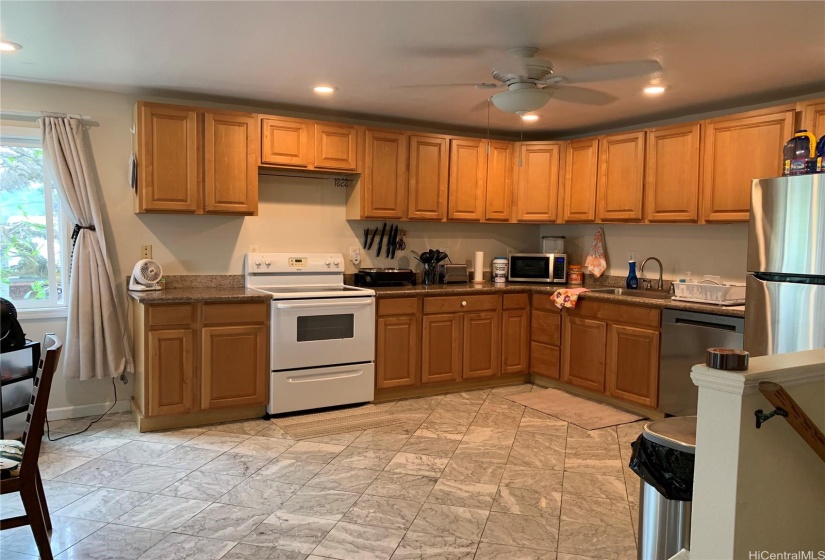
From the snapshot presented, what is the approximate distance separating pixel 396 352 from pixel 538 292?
4.50 ft

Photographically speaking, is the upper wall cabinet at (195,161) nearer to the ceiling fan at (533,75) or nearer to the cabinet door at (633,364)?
the ceiling fan at (533,75)

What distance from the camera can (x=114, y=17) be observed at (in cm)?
272

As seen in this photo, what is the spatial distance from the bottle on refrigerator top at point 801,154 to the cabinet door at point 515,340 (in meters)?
2.33

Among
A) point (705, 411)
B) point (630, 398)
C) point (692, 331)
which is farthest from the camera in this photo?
point (630, 398)

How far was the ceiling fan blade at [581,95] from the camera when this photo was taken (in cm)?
389

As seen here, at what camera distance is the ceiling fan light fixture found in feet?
11.0

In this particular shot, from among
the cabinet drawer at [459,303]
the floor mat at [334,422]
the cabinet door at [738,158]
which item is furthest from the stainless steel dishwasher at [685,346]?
the floor mat at [334,422]

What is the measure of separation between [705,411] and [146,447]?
3.15 metres

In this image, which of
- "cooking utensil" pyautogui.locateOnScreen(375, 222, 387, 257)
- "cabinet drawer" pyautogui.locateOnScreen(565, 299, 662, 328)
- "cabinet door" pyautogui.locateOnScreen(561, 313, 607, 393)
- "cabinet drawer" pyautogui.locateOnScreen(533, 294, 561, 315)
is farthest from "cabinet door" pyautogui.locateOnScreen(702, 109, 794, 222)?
"cooking utensil" pyautogui.locateOnScreen(375, 222, 387, 257)

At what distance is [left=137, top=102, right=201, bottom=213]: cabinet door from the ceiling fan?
2.03 m

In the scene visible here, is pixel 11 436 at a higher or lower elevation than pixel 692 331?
lower

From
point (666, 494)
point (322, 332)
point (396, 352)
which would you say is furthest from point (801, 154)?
point (322, 332)

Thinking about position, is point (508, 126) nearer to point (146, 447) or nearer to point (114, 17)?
point (114, 17)

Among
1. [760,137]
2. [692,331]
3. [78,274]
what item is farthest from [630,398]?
[78,274]
